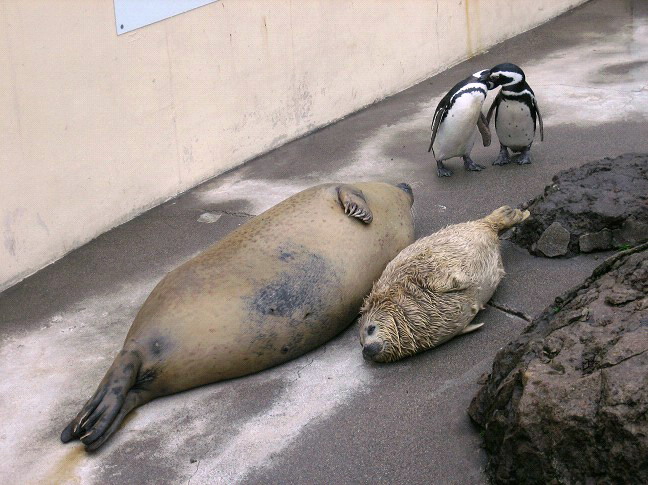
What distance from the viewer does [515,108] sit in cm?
677

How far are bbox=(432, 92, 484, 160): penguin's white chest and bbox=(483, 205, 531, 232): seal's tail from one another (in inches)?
57.3

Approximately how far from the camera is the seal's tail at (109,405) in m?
4.22

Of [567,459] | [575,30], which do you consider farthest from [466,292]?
[575,30]

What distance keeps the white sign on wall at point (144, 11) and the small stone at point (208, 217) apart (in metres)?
1.39

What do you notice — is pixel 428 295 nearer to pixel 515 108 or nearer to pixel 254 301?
pixel 254 301

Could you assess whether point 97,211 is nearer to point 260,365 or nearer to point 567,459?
point 260,365

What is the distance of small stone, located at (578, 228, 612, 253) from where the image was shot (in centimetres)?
527

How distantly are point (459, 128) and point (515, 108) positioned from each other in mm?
430

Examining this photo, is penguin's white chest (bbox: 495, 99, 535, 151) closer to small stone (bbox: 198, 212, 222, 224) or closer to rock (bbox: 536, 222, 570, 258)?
rock (bbox: 536, 222, 570, 258)

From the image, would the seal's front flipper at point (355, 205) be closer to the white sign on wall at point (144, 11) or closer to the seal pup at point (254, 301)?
the seal pup at point (254, 301)

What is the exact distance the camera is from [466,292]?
4758mm

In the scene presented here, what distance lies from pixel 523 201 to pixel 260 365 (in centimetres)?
252

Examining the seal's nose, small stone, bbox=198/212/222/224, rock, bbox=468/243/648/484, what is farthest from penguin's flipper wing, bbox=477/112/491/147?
rock, bbox=468/243/648/484

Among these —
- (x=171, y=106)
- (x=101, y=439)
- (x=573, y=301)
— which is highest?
(x=171, y=106)
